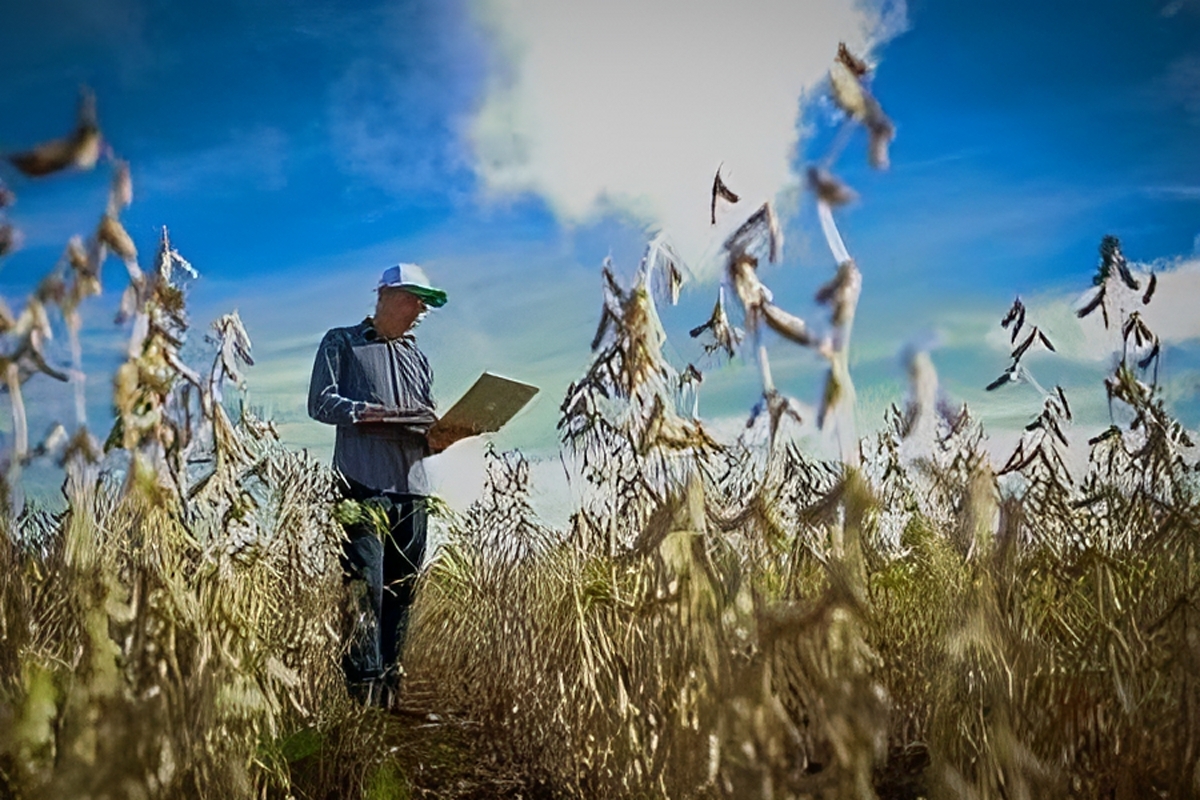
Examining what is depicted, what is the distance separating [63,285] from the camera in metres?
Result: 1.66

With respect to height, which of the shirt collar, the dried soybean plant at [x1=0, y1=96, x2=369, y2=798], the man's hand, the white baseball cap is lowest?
the dried soybean plant at [x1=0, y1=96, x2=369, y2=798]

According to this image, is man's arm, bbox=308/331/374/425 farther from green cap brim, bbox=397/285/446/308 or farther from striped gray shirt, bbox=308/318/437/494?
green cap brim, bbox=397/285/446/308

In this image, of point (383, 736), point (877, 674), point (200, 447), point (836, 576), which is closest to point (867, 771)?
point (877, 674)

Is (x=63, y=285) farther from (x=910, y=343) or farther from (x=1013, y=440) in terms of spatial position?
(x=1013, y=440)

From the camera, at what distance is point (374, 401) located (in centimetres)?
178

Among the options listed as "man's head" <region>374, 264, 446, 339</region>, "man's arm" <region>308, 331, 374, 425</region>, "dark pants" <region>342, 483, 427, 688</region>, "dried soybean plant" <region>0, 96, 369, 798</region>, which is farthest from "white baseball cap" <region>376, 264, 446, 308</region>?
"dark pants" <region>342, 483, 427, 688</region>

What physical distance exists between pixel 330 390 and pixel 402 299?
20cm

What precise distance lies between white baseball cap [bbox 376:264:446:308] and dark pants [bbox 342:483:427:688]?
38 cm

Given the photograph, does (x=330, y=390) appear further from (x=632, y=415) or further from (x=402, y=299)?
(x=632, y=415)

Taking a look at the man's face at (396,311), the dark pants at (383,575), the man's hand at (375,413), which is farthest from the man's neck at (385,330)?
the dark pants at (383,575)

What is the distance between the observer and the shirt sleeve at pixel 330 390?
5.64 feet

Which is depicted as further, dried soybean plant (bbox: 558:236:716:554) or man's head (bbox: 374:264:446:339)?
man's head (bbox: 374:264:446:339)

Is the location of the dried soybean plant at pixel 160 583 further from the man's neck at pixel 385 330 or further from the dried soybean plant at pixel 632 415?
the dried soybean plant at pixel 632 415

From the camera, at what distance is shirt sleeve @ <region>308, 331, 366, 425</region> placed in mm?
1718
